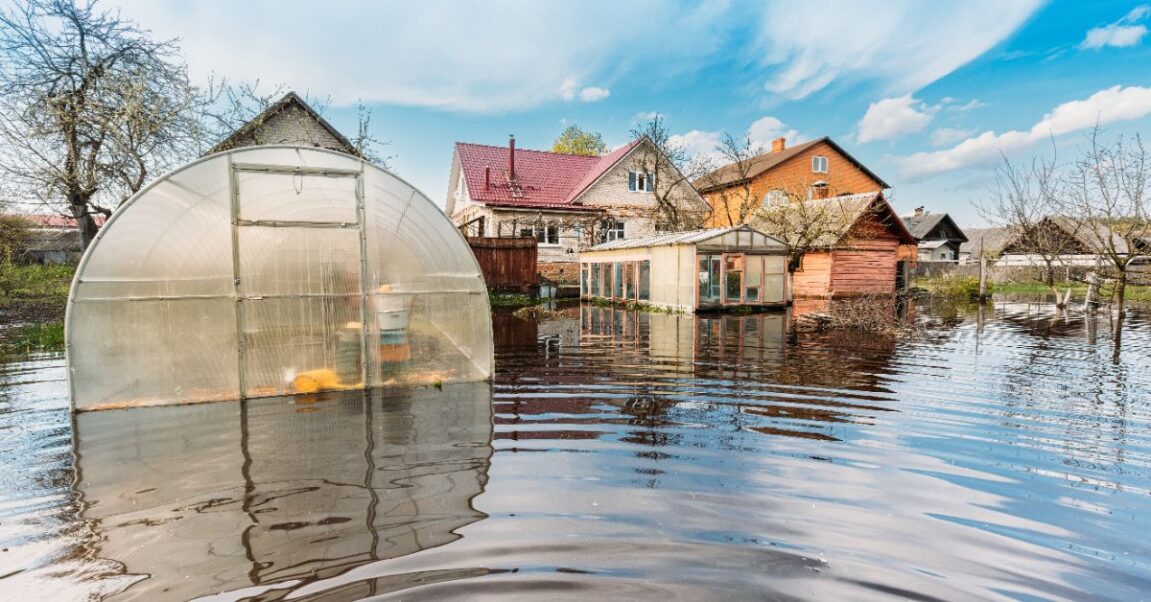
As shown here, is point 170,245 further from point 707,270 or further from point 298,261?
point 707,270

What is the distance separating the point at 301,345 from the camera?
6.91 meters

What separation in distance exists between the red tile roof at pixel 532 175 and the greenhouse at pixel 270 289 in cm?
1977

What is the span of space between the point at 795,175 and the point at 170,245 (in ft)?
129

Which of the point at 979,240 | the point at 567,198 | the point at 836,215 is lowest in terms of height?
the point at 836,215

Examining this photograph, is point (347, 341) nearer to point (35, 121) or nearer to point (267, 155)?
point (267, 155)

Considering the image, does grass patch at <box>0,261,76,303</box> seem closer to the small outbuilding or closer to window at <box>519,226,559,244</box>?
window at <box>519,226,559,244</box>

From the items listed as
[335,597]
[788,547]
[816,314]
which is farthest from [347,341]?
[816,314]

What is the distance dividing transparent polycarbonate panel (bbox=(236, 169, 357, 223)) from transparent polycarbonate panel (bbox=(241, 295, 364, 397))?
993 millimetres

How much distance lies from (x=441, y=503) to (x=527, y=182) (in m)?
26.4

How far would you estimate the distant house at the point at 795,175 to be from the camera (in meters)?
37.3

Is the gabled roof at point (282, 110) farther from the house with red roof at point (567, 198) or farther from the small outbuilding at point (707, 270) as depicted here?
the small outbuilding at point (707, 270)

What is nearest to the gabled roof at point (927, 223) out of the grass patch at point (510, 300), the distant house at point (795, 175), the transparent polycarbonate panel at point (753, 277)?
the distant house at point (795, 175)

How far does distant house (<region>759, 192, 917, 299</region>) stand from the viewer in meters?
24.9

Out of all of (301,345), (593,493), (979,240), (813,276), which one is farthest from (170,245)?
(979,240)
